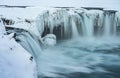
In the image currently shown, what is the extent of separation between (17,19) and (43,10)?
1754 millimetres

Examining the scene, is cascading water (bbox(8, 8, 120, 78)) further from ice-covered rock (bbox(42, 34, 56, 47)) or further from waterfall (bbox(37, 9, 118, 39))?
ice-covered rock (bbox(42, 34, 56, 47))

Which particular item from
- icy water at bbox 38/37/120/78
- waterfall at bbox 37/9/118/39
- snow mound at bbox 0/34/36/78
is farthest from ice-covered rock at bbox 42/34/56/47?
snow mound at bbox 0/34/36/78

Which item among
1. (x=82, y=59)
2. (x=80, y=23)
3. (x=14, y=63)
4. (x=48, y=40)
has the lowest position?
(x=82, y=59)

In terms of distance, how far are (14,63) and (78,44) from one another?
8.61 metres

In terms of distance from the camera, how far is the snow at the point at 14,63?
3.93m

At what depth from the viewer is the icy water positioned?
8430 millimetres

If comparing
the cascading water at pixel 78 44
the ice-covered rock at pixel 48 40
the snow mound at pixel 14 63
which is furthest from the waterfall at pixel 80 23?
the snow mound at pixel 14 63

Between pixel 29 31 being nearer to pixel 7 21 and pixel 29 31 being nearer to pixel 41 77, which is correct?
pixel 7 21

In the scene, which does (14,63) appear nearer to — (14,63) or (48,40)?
(14,63)

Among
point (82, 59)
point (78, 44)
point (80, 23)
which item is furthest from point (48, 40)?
point (80, 23)

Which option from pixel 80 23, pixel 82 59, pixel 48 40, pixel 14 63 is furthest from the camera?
pixel 80 23

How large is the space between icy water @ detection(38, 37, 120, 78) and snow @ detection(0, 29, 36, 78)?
10.6 feet

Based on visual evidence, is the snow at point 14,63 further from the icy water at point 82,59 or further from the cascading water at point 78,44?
the icy water at point 82,59

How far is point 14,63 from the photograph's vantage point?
419cm
